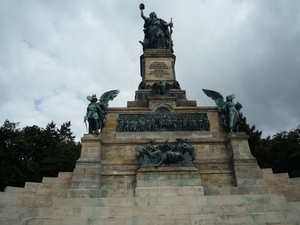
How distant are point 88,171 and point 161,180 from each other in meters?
3.61

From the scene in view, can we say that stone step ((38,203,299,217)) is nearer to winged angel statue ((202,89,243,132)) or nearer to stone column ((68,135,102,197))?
stone column ((68,135,102,197))

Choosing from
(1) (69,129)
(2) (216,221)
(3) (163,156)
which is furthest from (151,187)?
(1) (69,129)

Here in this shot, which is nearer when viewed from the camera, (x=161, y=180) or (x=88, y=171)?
(x=161, y=180)

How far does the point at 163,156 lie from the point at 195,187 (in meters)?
2.19

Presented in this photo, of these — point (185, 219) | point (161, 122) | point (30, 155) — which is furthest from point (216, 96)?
point (30, 155)

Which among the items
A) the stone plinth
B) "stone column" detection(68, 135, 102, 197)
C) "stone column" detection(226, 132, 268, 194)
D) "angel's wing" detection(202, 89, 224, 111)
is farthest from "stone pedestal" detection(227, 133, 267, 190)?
"stone column" detection(68, 135, 102, 197)

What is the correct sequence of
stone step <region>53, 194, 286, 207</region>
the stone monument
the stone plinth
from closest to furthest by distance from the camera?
the stone monument → stone step <region>53, 194, 286, 207</region> → the stone plinth

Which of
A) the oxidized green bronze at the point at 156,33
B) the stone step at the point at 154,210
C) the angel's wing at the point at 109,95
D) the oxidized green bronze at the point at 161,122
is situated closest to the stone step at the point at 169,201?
the stone step at the point at 154,210

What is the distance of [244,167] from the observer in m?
13.0

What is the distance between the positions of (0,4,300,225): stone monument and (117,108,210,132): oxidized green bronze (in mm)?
58

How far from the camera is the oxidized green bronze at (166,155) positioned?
1296 centimetres

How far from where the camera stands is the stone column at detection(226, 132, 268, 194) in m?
12.3

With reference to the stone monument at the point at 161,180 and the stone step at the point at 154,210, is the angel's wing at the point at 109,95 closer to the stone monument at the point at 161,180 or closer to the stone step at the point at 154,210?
the stone monument at the point at 161,180

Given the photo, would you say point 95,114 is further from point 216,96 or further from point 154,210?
point 216,96
